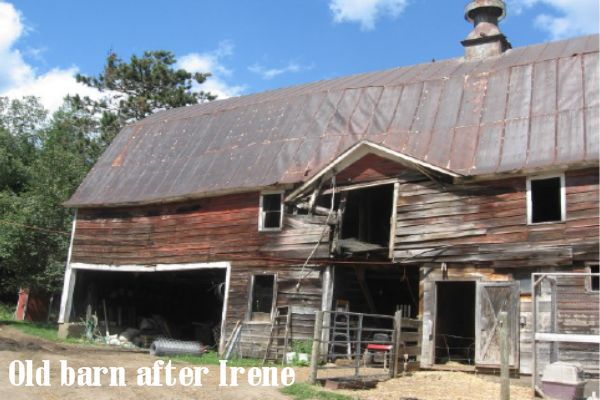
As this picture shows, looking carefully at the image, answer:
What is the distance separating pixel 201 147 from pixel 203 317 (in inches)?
308

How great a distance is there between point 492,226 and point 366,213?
4.60 meters

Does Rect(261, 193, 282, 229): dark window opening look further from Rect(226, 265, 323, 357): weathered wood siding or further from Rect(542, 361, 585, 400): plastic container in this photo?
Rect(542, 361, 585, 400): plastic container

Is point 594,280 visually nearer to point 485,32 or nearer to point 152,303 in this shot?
point 485,32

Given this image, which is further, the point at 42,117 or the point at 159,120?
the point at 42,117

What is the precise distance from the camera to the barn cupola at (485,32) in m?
20.5

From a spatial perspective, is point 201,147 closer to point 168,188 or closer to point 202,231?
point 168,188

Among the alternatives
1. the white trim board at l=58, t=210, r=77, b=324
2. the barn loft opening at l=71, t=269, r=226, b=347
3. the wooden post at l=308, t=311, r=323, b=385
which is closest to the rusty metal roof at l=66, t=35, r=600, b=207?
the white trim board at l=58, t=210, r=77, b=324

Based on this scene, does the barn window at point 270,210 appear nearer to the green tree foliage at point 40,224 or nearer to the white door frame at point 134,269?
the white door frame at point 134,269

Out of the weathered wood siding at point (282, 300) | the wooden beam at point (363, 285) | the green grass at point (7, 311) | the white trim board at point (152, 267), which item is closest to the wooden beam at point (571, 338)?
the wooden beam at point (363, 285)

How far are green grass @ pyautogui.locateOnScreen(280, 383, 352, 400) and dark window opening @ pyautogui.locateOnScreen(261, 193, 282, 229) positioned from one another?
7.64 meters

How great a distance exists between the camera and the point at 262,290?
18.2m

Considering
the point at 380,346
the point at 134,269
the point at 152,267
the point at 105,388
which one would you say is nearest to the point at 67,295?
the point at 134,269

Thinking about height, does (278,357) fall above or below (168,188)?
below

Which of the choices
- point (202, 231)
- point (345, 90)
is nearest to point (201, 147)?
point (202, 231)
